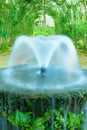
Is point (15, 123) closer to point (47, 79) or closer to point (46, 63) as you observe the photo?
point (47, 79)

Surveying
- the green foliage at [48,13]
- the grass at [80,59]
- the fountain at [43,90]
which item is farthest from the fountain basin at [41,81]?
the green foliage at [48,13]

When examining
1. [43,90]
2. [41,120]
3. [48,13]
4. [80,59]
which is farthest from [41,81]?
[48,13]

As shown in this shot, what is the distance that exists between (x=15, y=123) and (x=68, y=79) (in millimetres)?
882

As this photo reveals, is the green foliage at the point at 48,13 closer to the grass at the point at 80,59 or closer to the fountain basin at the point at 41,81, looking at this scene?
the grass at the point at 80,59

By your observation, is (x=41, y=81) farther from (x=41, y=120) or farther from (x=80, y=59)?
(x=80, y=59)

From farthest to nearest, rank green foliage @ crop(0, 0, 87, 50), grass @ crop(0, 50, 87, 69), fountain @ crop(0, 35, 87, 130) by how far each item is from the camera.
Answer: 1. green foliage @ crop(0, 0, 87, 50)
2. grass @ crop(0, 50, 87, 69)
3. fountain @ crop(0, 35, 87, 130)

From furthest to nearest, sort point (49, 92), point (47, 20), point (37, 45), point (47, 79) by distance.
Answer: point (47, 20) < point (37, 45) < point (47, 79) < point (49, 92)

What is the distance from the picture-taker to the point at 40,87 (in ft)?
13.2

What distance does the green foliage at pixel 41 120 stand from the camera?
3.88 metres

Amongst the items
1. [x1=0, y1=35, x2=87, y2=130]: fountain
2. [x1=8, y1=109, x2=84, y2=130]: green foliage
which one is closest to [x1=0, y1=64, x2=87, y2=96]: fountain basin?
[x1=0, y1=35, x2=87, y2=130]: fountain

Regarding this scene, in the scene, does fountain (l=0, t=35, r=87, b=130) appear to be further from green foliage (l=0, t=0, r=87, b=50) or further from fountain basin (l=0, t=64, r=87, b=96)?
green foliage (l=0, t=0, r=87, b=50)

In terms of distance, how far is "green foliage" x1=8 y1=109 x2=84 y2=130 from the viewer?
3.88m

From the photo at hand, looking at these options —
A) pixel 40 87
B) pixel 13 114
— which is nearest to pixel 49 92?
pixel 40 87

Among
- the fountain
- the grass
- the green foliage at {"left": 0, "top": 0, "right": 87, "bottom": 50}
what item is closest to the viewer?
the fountain
